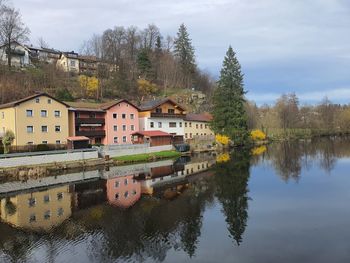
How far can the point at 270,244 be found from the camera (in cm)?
1391

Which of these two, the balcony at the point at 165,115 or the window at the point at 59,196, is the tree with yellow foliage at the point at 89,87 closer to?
the balcony at the point at 165,115

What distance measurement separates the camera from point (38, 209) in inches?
811

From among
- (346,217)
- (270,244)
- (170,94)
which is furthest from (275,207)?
(170,94)

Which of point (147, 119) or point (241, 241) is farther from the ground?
point (147, 119)

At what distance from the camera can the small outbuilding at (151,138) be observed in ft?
166

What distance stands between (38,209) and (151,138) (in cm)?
3080

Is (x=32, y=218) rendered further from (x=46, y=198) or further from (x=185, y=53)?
(x=185, y=53)

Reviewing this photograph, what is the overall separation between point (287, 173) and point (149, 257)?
80.0 feet

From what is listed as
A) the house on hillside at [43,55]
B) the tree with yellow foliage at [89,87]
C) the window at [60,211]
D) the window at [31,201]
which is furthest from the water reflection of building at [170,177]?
the house on hillside at [43,55]

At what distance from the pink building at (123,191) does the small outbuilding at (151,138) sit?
737 inches

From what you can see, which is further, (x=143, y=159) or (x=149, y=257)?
(x=143, y=159)

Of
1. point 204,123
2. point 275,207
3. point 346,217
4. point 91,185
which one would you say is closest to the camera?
point 346,217

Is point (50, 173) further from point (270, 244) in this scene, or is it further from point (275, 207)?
point (270, 244)

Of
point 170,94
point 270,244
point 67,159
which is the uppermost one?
point 170,94
